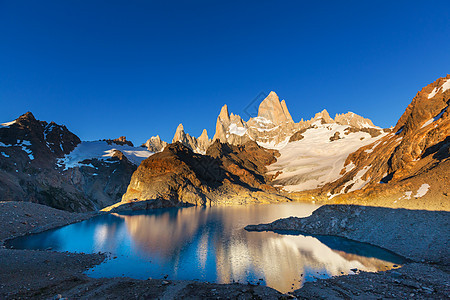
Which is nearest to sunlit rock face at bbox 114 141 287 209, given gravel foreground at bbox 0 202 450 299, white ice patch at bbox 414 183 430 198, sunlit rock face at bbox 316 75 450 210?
sunlit rock face at bbox 316 75 450 210

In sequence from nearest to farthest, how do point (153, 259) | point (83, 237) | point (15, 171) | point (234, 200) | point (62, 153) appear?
point (153, 259) < point (83, 237) < point (15, 171) < point (234, 200) < point (62, 153)

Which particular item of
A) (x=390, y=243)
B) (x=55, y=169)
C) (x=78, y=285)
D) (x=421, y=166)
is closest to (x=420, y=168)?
(x=421, y=166)

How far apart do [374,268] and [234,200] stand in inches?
3636

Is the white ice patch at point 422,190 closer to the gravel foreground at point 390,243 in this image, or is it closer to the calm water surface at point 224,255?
the gravel foreground at point 390,243

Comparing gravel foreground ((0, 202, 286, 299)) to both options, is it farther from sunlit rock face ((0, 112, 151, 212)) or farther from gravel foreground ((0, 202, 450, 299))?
sunlit rock face ((0, 112, 151, 212))

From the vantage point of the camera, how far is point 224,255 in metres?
27.5

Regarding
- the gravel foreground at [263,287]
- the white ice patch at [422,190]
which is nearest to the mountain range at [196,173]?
the white ice patch at [422,190]

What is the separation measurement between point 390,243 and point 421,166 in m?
27.1

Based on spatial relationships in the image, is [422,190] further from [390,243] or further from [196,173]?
[196,173]

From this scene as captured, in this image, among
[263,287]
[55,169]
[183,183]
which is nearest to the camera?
[263,287]

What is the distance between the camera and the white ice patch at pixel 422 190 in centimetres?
3173

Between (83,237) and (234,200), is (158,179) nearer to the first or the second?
(234,200)

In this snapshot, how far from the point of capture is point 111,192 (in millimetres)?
111500

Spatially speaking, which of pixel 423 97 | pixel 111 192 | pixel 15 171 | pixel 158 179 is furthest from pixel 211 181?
pixel 423 97
